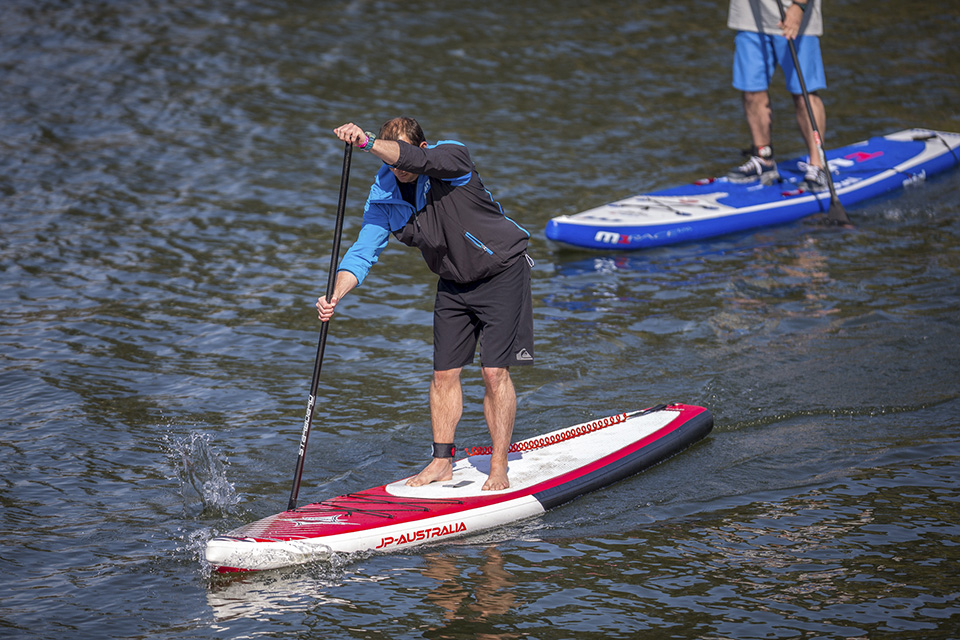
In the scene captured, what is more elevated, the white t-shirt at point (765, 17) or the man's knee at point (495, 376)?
the white t-shirt at point (765, 17)

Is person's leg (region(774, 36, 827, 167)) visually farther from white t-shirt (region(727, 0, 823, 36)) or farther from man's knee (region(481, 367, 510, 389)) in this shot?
man's knee (region(481, 367, 510, 389))

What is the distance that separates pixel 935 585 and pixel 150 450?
14.5 ft

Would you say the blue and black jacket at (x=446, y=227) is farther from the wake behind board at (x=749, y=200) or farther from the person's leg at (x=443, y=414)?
the wake behind board at (x=749, y=200)

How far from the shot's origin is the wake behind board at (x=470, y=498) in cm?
508

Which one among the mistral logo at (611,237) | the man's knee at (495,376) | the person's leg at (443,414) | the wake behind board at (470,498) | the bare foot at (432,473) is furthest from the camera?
the mistral logo at (611,237)

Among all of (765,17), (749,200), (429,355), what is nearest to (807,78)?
(765,17)

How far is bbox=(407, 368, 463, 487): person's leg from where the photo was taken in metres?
5.70

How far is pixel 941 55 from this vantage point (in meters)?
16.1

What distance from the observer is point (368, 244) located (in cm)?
545

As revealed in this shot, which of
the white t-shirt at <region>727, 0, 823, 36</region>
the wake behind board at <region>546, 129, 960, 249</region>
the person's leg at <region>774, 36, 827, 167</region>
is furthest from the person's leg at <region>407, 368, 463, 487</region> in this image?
the person's leg at <region>774, 36, 827, 167</region>

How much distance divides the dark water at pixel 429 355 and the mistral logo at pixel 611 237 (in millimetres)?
261

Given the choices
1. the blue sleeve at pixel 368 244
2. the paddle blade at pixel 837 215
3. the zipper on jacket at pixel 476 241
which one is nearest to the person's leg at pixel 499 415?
the zipper on jacket at pixel 476 241

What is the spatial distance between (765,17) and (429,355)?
5211 mm

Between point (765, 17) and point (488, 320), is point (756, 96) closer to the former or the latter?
point (765, 17)
